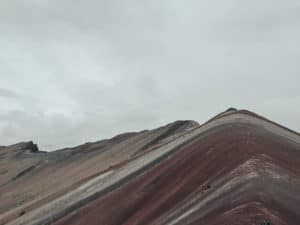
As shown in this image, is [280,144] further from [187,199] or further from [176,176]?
[187,199]

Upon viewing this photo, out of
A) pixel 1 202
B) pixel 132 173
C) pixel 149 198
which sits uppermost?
pixel 1 202

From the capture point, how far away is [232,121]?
81.2m

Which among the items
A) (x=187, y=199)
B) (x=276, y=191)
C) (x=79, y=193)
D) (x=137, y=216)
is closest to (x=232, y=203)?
(x=276, y=191)

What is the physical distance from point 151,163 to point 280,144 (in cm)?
2117

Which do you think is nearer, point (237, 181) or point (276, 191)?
point (276, 191)

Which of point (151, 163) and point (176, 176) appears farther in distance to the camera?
point (151, 163)

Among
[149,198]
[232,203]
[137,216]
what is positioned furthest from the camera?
[149,198]

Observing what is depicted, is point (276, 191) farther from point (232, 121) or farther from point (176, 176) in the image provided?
point (232, 121)

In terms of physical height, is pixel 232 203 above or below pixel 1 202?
below

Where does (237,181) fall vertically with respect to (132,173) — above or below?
below

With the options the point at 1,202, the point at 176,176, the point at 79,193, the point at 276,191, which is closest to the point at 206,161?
the point at 176,176

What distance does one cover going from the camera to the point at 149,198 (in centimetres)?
6406

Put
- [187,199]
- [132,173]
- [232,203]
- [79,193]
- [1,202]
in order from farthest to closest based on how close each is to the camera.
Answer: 1. [1,202]
2. [79,193]
3. [132,173]
4. [187,199]
5. [232,203]

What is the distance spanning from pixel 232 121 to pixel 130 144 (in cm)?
7464
